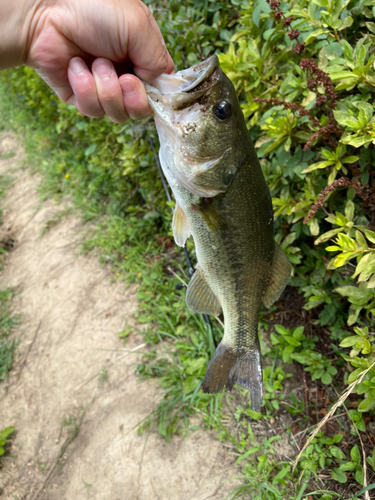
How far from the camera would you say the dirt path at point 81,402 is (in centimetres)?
239

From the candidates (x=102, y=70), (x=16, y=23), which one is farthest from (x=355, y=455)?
(x=16, y=23)

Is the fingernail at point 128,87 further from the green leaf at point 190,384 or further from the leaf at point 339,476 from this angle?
the leaf at point 339,476

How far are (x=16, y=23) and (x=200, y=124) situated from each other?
885mm

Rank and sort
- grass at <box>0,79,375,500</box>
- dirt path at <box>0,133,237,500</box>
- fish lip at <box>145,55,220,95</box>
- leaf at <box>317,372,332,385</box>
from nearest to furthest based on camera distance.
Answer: fish lip at <box>145,55,220,95</box> → grass at <box>0,79,375,500</box> → leaf at <box>317,372,332,385</box> → dirt path at <box>0,133,237,500</box>

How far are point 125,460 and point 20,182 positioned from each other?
489 centimetres

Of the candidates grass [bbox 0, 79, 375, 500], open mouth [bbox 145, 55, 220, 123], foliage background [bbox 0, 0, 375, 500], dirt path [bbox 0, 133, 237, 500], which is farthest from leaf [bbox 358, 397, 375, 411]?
open mouth [bbox 145, 55, 220, 123]

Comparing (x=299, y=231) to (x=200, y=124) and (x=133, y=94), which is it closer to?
(x=200, y=124)

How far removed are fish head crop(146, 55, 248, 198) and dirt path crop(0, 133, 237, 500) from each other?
1.93 meters

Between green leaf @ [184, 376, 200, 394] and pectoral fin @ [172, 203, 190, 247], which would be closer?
pectoral fin @ [172, 203, 190, 247]

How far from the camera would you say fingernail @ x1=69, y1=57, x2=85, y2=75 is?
144 centimetres

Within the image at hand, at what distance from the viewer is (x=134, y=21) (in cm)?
135

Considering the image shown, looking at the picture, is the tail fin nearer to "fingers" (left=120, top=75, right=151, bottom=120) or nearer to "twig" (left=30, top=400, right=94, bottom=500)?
"fingers" (left=120, top=75, right=151, bottom=120)

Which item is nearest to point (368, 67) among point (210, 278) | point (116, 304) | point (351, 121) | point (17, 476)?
point (351, 121)

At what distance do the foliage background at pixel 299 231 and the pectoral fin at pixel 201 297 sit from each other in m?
0.65
